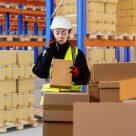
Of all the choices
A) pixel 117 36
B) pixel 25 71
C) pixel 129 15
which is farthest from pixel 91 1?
pixel 129 15

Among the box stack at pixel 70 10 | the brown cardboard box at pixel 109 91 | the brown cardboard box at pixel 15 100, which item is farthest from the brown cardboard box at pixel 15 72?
the brown cardboard box at pixel 109 91

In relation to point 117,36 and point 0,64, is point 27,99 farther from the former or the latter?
point 117,36

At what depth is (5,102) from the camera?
630cm

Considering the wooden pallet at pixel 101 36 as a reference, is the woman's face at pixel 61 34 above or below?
below

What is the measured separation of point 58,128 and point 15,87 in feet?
13.0

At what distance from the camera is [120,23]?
29.9 feet

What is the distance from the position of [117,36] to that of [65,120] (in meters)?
5.08

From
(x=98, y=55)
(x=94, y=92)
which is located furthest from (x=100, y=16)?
(x=94, y=92)

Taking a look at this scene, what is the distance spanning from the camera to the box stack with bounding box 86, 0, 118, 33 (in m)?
6.74

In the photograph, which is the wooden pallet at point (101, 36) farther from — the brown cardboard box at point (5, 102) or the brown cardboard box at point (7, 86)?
the brown cardboard box at point (5, 102)

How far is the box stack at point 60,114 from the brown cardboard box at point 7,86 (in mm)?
3686

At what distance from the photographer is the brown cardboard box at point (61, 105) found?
2605 millimetres

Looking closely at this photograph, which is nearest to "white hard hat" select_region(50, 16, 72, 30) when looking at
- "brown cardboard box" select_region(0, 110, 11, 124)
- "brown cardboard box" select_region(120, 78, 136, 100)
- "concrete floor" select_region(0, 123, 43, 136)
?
"brown cardboard box" select_region(120, 78, 136, 100)

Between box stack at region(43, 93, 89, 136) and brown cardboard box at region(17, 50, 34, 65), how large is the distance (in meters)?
3.91
